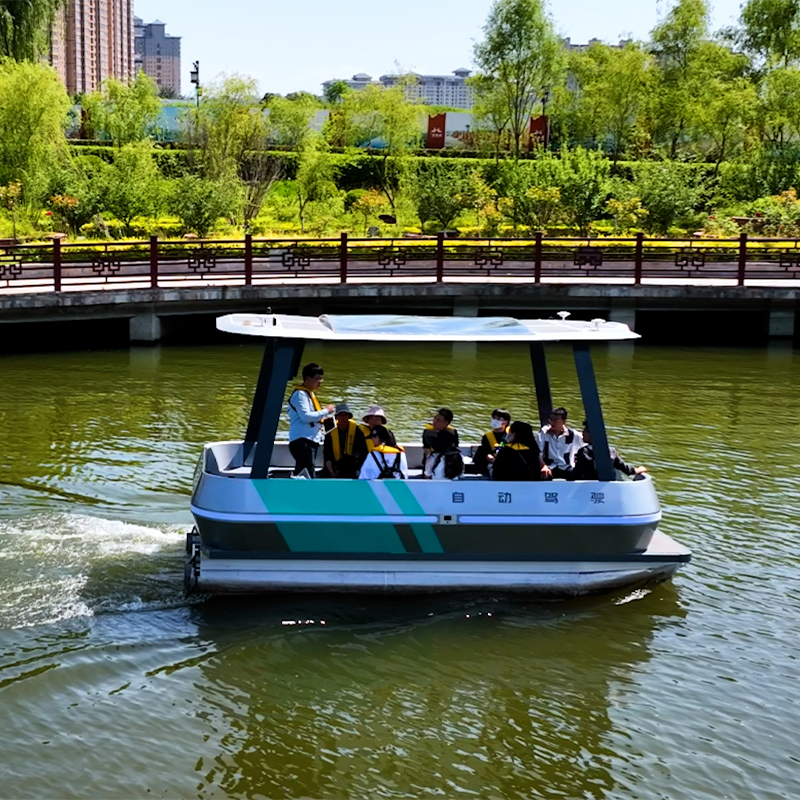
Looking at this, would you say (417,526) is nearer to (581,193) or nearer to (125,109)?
(581,193)

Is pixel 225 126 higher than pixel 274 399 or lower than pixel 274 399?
higher

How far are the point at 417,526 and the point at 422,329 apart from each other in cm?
191

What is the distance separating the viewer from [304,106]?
56.6 metres

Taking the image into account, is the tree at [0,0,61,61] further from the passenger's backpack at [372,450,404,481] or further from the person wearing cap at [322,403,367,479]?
the passenger's backpack at [372,450,404,481]

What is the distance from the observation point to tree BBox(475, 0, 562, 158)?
58453 millimetres

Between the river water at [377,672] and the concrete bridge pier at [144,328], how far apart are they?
10060 millimetres

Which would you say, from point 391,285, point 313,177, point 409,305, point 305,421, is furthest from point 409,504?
point 313,177

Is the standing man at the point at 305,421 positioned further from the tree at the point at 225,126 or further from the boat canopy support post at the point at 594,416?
the tree at the point at 225,126

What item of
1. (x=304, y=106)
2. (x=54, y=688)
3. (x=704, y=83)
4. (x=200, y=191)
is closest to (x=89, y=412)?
(x=54, y=688)

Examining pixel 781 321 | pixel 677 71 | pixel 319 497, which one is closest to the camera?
pixel 319 497

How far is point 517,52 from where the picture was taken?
5919 cm

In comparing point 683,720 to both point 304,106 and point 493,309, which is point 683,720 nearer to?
point 493,309

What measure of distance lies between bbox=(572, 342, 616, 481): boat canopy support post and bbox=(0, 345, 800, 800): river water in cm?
130

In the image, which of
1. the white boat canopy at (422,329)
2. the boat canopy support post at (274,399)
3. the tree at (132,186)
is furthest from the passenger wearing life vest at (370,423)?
the tree at (132,186)
